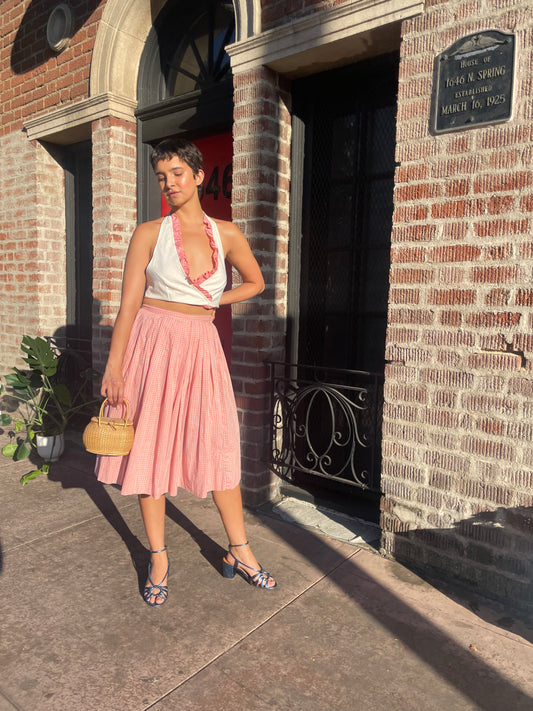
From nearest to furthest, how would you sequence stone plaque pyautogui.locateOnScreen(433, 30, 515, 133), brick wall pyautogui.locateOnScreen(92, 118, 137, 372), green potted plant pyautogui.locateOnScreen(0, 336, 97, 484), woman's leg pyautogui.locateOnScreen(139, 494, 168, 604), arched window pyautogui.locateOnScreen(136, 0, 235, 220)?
stone plaque pyautogui.locateOnScreen(433, 30, 515, 133) → woman's leg pyautogui.locateOnScreen(139, 494, 168, 604) → arched window pyautogui.locateOnScreen(136, 0, 235, 220) → green potted plant pyautogui.locateOnScreen(0, 336, 97, 484) → brick wall pyautogui.locateOnScreen(92, 118, 137, 372)

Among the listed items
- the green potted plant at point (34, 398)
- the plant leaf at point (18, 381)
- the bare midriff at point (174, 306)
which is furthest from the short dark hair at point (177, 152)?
the plant leaf at point (18, 381)

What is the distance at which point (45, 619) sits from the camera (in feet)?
7.77

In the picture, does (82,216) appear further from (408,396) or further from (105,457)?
(408,396)

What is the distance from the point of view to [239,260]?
2695mm

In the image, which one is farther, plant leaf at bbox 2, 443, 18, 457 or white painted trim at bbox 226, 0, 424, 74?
plant leaf at bbox 2, 443, 18, 457

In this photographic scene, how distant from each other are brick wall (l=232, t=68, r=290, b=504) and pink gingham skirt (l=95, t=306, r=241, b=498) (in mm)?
1009

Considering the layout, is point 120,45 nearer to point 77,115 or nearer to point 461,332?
point 77,115

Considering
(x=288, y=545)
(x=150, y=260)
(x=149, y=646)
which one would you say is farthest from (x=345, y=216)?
(x=149, y=646)

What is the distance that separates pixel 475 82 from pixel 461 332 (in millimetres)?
1180

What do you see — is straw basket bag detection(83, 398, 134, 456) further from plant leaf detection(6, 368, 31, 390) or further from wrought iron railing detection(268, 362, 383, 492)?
plant leaf detection(6, 368, 31, 390)

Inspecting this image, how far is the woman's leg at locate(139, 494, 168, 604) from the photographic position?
8.41 ft

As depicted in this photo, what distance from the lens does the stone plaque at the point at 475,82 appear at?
2.46m

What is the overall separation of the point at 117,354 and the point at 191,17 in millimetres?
3301

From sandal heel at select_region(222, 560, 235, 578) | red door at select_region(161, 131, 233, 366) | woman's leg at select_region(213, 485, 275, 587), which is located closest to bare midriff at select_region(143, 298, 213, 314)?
woman's leg at select_region(213, 485, 275, 587)
